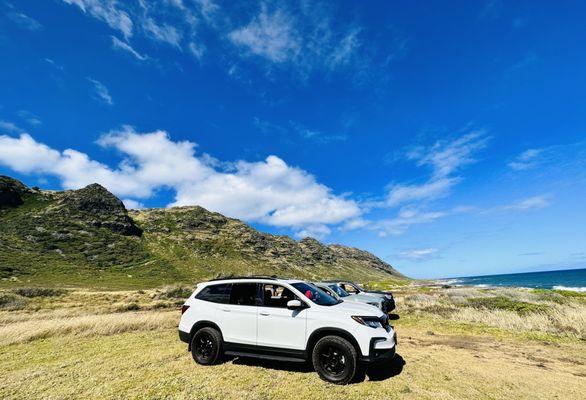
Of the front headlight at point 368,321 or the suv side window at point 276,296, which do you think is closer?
the front headlight at point 368,321

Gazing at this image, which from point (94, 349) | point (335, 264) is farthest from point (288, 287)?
point (335, 264)

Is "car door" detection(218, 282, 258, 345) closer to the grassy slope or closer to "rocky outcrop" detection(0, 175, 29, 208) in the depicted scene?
the grassy slope

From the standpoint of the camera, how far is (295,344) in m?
7.46

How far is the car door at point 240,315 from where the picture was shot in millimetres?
8008

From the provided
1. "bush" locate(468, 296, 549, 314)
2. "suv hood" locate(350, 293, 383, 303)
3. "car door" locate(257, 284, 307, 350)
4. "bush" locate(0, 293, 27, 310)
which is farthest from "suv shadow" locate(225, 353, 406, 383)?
"bush" locate(0, 293, 27, 310)

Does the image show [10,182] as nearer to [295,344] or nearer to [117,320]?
[117,320]

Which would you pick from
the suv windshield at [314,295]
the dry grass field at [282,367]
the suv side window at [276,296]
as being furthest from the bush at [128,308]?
the suv windshield at [314,295]

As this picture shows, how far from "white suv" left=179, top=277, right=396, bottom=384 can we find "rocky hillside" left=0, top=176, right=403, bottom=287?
7265 centimetres

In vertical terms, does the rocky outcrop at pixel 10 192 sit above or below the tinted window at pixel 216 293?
above

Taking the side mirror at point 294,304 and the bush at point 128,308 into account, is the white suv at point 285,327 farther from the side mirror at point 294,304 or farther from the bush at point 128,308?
the bush at point 128,308

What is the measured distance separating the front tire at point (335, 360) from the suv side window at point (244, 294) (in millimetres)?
1984

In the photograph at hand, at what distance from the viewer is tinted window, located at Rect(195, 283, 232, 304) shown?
864cm

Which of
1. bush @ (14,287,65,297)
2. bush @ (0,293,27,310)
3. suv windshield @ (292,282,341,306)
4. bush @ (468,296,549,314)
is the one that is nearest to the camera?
suv windshield @ (292,282,341,306)

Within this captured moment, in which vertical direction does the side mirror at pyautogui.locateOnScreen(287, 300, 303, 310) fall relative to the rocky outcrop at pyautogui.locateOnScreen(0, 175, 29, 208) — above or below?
below
